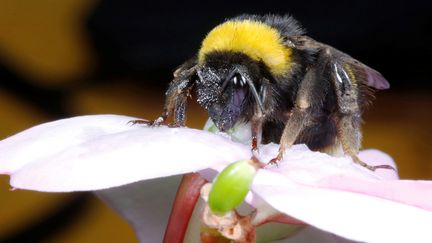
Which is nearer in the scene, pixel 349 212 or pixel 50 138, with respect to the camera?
pixel 349 212

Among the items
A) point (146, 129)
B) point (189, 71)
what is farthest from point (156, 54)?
point (146, 129)

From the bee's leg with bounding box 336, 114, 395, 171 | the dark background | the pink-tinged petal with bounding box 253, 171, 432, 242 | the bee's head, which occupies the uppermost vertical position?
the pink-tinged petal with bounding box 253, 171, 432, 242

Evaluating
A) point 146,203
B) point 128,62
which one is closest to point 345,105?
point 146,203

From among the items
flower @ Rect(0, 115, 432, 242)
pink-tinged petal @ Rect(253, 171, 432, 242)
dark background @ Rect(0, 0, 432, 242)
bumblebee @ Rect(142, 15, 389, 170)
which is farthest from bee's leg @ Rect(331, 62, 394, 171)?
dark background @ Rect(0, 0, 432, 242)

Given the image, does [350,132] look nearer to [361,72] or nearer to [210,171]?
[361,72]

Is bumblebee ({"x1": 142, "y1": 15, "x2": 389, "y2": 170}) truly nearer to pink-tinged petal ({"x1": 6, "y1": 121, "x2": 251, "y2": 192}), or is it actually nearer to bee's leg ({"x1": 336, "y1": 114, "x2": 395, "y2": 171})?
bee's leg ({"x1": 336, "y1": 114, "x2": 395, "y2": 171})

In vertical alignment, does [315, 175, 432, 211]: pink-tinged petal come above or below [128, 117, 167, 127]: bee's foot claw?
above
